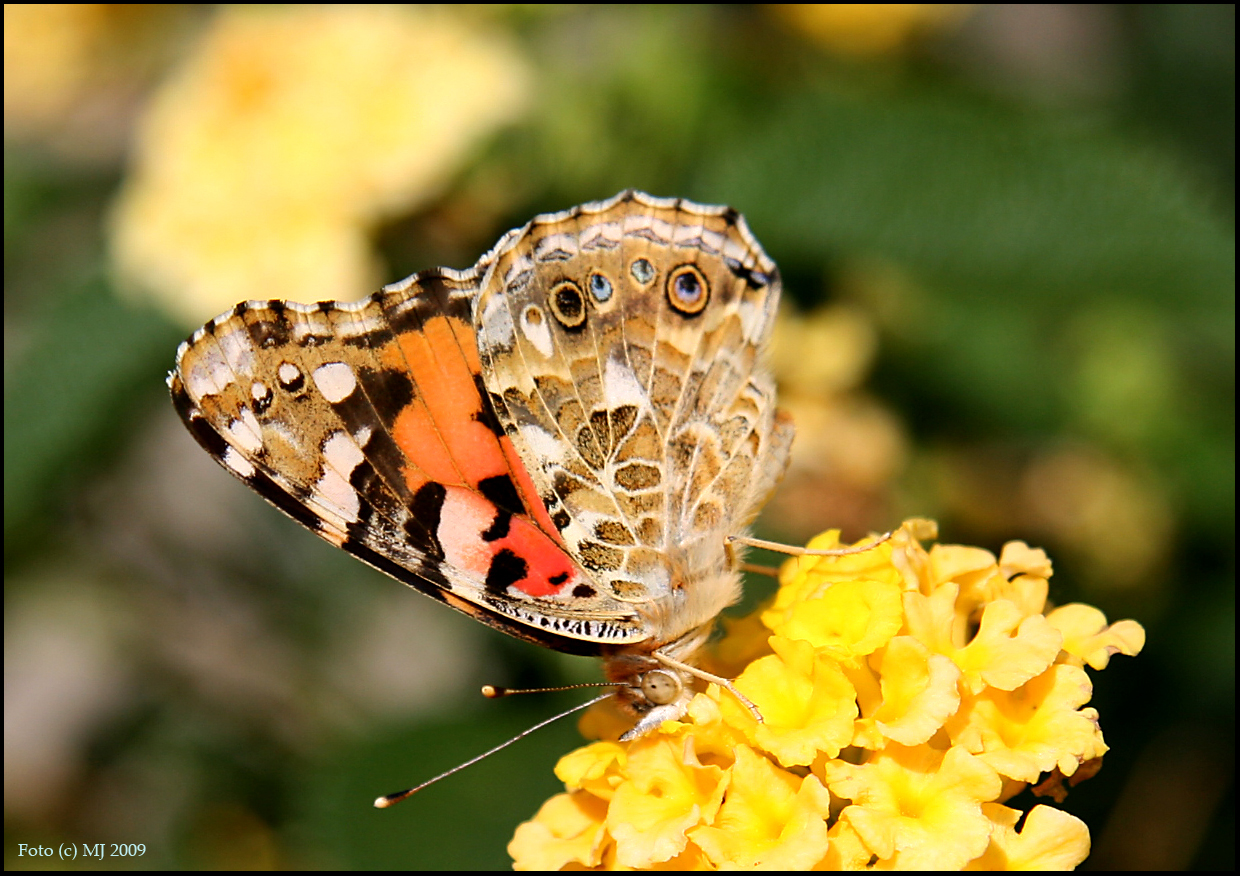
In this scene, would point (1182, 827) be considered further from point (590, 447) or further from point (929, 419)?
point (590, 447)

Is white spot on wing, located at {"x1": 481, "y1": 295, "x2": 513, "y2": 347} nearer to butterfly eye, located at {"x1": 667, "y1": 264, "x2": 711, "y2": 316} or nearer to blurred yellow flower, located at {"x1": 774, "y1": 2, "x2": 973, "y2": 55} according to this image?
butterfly eye, located at {"x1": 667, "y1": 264, "x2": 711, "y2": 316}

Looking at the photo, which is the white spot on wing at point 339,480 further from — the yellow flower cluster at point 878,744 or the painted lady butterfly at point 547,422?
the yellow flower cluster at point 878,744

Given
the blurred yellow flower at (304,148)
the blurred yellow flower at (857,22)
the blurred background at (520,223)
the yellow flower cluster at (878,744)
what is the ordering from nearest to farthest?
the yellow flower cluster at (878,744)
the blurred background at (520,223)
the blurred yellow flower at (304,148)
the blurred yellow flower at (857,22)

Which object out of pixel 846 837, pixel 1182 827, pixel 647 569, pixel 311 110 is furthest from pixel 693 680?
pixel 311 110

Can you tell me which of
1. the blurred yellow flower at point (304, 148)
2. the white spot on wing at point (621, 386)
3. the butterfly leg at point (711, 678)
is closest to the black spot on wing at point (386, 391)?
the white spot on wing at point (621, 386)

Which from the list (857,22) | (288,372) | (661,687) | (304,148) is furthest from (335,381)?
(857,22)

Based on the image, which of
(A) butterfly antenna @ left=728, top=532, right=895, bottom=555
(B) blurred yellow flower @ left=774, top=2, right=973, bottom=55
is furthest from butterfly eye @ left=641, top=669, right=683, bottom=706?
(B) blurred yellow flower @ left=774, top=2, right=973, bottom=55
